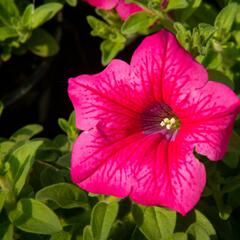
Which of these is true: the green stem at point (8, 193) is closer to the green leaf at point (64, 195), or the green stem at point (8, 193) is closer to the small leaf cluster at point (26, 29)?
the green leaf at point (64, 195)

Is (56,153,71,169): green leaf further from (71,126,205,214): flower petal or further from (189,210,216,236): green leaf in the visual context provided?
(189,210,216,236): green leaf

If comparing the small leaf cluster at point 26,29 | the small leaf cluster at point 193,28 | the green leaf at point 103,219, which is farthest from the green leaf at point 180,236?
the small leaf cluster at point 26,29

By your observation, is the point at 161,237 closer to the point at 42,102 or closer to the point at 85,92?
the point at 85,92

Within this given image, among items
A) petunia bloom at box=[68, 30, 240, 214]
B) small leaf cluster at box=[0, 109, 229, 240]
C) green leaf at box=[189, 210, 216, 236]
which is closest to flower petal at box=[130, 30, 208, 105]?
petunia bloom at box=[68, 30, 240, 214]

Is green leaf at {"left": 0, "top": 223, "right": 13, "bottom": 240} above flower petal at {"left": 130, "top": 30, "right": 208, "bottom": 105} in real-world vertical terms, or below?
below

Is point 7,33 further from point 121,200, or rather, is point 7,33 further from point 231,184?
point 231,184

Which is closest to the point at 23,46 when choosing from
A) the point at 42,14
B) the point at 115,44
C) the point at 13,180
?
the point at 42,14
